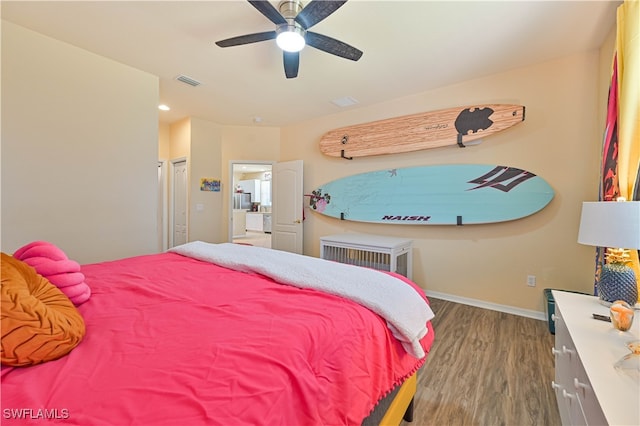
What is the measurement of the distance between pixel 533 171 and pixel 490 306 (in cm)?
157

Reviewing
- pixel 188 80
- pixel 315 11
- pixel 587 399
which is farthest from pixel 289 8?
pixel 587 399

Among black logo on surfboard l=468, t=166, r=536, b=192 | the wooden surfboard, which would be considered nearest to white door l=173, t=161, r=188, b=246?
the wooden surfboard

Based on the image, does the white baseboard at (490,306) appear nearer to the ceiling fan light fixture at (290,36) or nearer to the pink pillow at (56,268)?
the ceiling fan light fixture at (290,36)

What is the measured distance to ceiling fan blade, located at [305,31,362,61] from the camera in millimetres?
2145

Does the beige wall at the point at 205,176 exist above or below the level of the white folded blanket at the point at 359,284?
above

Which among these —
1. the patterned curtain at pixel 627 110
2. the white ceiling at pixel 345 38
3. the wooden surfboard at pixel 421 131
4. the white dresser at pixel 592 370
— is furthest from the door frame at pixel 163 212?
the patterned curtain at pixel 627 110

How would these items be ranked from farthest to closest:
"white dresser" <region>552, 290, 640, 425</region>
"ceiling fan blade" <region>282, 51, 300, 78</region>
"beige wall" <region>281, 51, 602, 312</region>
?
"beige wall" <region>281, 51, 602, 312</region>, "ceiling fan blade" <region>282, 51, 300, 78</region>, "white dresser" <region>552, 290, 640, 425</region>

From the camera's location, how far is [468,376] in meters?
1.91

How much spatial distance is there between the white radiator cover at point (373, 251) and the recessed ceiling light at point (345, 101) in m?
1.95

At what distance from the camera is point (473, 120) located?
3162 mm

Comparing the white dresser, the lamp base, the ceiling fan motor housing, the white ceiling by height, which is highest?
the white ceiling

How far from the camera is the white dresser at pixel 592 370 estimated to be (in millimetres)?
755

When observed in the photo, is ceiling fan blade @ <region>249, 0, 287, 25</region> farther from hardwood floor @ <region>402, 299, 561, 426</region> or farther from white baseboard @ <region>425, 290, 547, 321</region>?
white baseboard @ <region>425, 290, 547, 321</region>

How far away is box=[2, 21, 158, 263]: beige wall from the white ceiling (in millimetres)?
225
